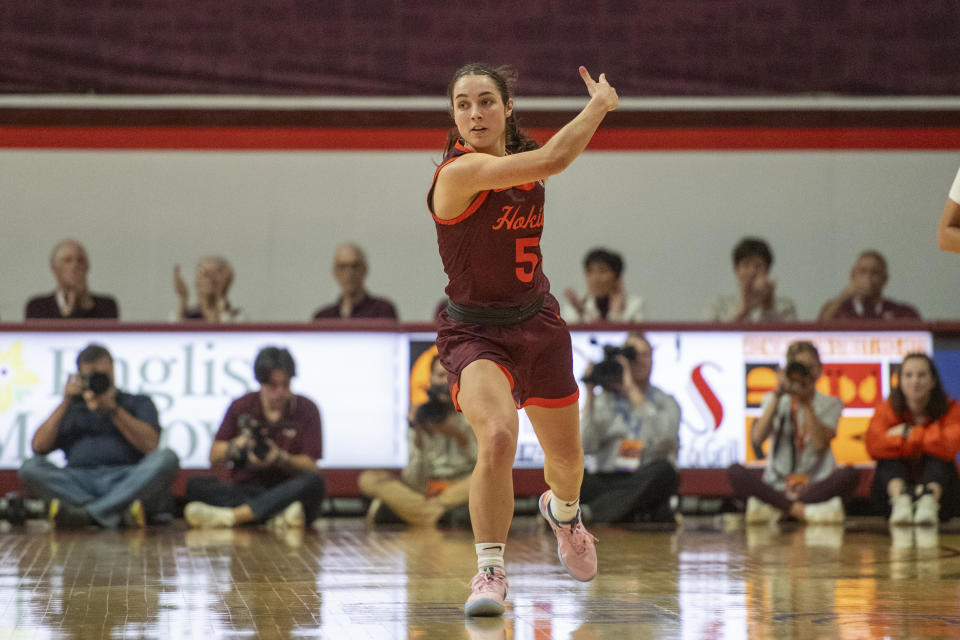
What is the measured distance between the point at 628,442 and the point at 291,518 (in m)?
1.73

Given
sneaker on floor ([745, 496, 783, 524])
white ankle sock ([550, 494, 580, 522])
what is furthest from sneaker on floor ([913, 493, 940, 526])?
white ankle sock ([550, 494, 580, 522])

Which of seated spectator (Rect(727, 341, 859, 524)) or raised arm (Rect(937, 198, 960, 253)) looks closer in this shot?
raised arm (Rect(937, 198, 960, 253))

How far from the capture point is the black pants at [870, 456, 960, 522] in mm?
6230

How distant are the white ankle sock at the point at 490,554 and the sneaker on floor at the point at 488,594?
0.6 inches

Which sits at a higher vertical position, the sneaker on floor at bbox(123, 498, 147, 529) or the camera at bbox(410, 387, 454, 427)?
the camera at bbox(410, 387, 454, 427)

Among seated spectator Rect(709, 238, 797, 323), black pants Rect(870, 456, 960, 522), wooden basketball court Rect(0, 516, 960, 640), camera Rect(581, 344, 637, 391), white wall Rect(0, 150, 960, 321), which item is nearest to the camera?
wooden basketball court Rect(0, 516, 960, 640)

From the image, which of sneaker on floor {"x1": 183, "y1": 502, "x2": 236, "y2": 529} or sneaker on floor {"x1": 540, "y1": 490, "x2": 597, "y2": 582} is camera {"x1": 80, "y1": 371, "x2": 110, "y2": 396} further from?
sneaker on floor {"x1": 540, "y1": 490, "x2": 597, "y2": 582}

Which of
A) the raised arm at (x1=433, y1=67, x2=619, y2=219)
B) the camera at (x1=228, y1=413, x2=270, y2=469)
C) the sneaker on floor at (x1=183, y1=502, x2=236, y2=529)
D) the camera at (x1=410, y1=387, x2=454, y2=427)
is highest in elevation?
the raised arm at (x1=433, y1=67, x2=619, y2=219)

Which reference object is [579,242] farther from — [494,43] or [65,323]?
[65,323]

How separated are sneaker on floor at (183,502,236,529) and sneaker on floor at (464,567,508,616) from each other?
3.16 metres

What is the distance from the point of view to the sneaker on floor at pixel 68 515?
614 centimetres

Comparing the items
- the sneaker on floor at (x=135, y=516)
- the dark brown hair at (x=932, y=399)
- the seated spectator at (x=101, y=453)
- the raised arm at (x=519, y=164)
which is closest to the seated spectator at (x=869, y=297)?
the dark brown hair at (x=932, y=399)

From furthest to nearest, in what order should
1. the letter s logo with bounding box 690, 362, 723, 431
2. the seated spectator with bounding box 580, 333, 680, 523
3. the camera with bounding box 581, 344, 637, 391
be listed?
the letter s logo with bounding box 690, 362, 723, 431 < the camera with bounding box 581, 344, 637, 391 < the seated spectator with bounding box 580, 333, 680, 523

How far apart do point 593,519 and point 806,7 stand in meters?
3.67
